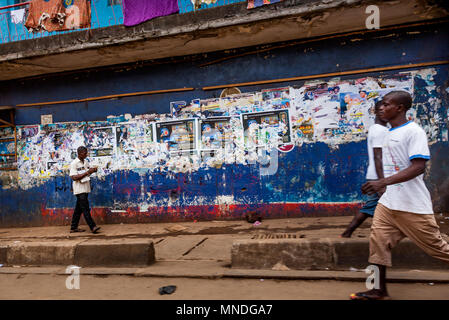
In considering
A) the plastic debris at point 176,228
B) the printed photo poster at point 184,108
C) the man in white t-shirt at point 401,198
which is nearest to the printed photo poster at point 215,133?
the printed photo poster at point 184,108

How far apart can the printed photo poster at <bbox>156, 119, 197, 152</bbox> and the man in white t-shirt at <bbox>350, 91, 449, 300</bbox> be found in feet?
15.5

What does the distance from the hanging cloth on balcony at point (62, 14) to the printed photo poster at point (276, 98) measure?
13.5 feet

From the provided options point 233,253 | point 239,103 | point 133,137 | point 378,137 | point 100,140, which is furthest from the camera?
point 100,140

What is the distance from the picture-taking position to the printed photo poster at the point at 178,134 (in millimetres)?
7105

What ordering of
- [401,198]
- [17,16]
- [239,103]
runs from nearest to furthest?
[401,198], [239,103], [17,16]

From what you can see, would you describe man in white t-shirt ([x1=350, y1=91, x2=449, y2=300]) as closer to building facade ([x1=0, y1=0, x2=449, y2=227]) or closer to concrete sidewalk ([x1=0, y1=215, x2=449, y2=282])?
concrete sidewalk ([x1=0, y1=215, x2=449, y2=282])

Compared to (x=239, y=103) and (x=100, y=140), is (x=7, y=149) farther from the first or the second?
(x=239, y=103)

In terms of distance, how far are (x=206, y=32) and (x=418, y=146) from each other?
4600 millimetres

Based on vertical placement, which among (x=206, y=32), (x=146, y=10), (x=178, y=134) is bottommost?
(x=178, y=134)

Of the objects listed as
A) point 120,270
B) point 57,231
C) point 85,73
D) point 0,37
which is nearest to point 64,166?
point 57,231

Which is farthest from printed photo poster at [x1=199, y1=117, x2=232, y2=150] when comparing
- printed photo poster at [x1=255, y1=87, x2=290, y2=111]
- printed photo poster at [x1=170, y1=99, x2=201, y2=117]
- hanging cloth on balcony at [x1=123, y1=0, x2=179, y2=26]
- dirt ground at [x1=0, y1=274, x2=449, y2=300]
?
dirt ground at [x1=0, y1=274, x2=449, y2=300]

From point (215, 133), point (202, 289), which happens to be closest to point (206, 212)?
point (215, 133)

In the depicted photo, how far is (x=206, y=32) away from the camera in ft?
20.1
